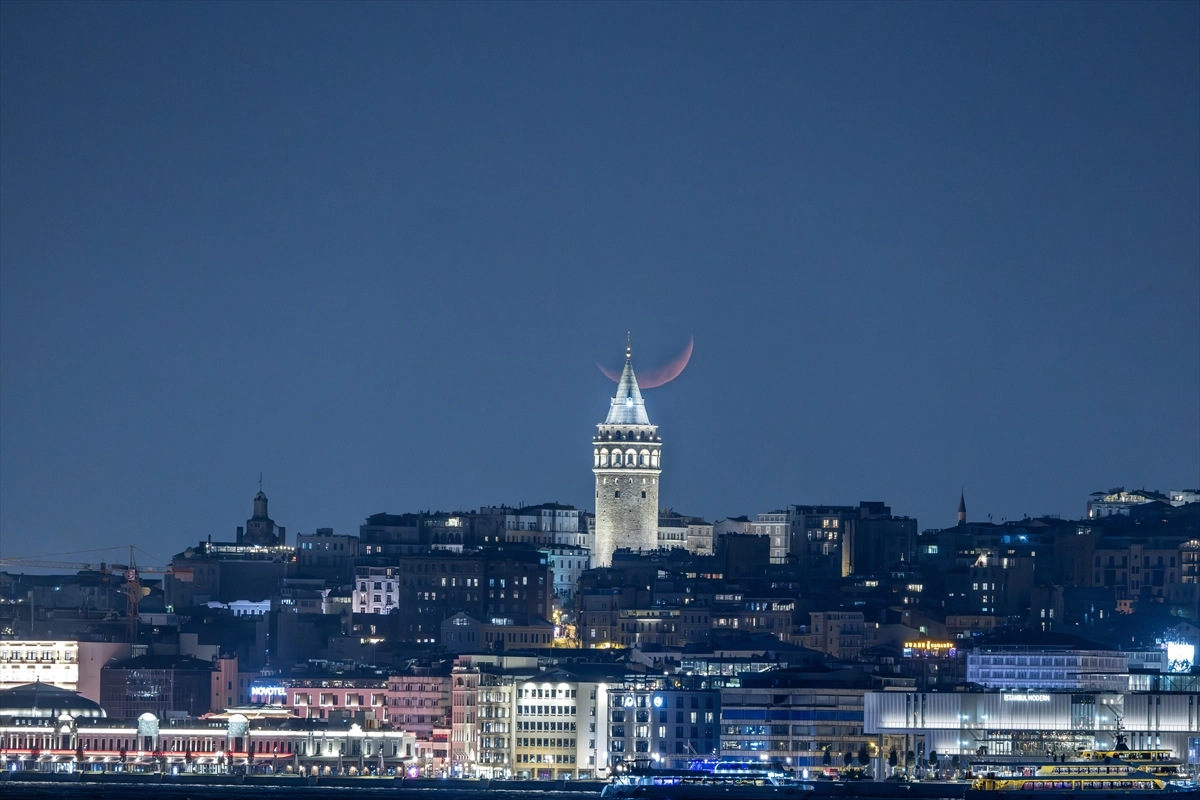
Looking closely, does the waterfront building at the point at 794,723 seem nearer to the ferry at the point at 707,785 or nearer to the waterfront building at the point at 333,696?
the ferry at the point at 707,785

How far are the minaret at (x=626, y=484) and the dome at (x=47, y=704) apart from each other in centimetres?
3475

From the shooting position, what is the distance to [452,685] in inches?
4358

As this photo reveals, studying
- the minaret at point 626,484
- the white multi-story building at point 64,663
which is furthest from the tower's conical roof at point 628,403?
the white multi-story building at point 64,663

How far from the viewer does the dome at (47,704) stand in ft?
378

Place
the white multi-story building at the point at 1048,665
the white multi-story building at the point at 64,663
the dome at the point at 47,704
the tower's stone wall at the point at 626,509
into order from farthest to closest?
the tower's stone wall at the point at 626,509 < the white multi-story building at the point at 64,663 < the dome at the point at 47,704 < the white multi-story building at the point at 1048,665

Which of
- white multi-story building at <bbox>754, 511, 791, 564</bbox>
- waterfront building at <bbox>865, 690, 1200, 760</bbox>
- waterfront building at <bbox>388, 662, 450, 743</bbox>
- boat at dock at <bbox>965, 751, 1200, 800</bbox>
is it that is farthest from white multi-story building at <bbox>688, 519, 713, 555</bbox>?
boat at dock at <bbox>965, 751, 1200, 800</bbox>

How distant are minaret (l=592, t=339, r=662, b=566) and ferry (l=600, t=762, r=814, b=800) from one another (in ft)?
162

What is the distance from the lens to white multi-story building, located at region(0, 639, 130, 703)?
401 feet

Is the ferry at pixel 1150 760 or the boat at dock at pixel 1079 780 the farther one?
the ferry at pixel 1150 760

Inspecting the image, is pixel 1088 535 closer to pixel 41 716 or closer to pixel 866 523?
pixel 866 523

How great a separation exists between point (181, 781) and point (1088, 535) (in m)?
50.6

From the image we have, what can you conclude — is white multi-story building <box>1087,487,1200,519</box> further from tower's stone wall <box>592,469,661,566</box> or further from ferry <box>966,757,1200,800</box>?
ferry <box>966,757,1200,800</box>

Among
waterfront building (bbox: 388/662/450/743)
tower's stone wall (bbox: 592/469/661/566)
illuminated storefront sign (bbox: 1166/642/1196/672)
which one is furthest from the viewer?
tower's stone wall (bbox: 592/469/661/566)

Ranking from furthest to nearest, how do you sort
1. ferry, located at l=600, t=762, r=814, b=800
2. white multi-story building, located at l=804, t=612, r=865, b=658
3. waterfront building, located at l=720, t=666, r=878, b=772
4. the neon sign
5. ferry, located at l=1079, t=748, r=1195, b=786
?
white multi-story building, located at l=804, t=612, r=865, b=658 → the neon sign → waterfront building, located at l=720, t=666, r=878, b=772 → ferry, located at l=1079, t=748, r=1195, b=786 → ferry, located at l=600, t=762, r=814, b=800
